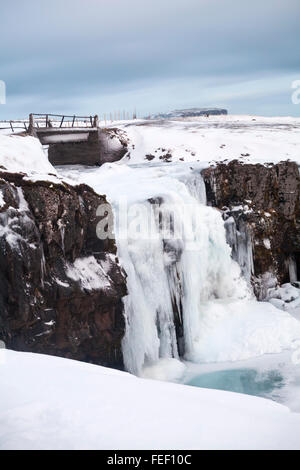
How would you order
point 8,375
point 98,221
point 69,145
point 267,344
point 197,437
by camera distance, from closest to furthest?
point 197,437 < point 8,375 < point 98,221 < point 267,344 < point 69,145

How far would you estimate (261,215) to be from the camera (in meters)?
17.9

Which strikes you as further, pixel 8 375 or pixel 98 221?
pixel 98 221

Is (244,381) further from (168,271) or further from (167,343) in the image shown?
(168,271)

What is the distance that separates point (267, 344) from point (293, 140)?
1902cm

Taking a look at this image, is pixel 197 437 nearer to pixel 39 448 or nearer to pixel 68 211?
pixel 39 448

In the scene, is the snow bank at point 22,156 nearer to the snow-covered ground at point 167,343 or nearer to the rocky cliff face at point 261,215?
the snow-covered ground at point 167,343

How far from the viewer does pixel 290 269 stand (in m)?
19.1

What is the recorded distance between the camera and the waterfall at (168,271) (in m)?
11.8

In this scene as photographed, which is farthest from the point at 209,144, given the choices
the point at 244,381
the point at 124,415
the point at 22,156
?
the point at 124,415

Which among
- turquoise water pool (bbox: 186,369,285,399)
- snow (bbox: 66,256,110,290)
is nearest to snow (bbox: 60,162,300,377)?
turquoise water pool (bbox: 186,369,285,399)

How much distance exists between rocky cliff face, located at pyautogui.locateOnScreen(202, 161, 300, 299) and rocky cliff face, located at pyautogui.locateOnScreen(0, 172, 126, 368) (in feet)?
22.7

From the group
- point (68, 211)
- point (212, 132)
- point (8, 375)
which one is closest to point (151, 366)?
point (68, 211)

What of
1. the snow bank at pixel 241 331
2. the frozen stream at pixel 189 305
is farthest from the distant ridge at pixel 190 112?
the snow bank at pixel 241 331

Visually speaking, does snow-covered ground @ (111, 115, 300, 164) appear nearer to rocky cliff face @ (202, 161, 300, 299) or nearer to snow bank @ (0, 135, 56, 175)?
rocky cliff face @ (202, 161, 300, 299)
